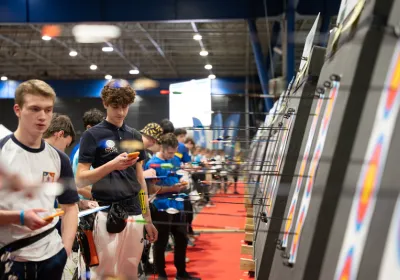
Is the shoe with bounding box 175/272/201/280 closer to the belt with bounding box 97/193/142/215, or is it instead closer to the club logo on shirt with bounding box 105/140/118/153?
the belt with bounding box 97/193/142/215

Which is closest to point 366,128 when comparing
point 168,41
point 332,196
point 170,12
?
point 332,196

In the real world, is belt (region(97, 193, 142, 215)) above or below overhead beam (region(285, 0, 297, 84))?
below

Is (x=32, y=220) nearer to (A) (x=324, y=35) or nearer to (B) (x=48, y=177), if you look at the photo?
(B) (x=48, y=177)

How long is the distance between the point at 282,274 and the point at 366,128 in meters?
0.70

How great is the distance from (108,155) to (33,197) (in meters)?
0.86

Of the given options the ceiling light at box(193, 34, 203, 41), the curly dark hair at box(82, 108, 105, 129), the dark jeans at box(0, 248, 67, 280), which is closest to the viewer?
the dark jeans at box(0, 248, 67, 280)

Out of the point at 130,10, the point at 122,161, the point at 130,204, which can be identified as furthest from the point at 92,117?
the point at 130,10

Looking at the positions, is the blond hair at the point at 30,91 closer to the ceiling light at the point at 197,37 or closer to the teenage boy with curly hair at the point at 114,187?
the teenage boy with curly hair at the point at 114,187

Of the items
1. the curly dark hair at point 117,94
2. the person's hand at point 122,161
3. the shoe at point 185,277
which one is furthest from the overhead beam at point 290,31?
the person's hand at point 122,161

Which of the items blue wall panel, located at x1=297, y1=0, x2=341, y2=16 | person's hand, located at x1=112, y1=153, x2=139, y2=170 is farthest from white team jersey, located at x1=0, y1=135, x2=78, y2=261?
blue wall panel, located at x1=297, y1=0, x2=341, y2=16

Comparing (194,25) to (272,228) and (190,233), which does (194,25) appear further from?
(272,228)

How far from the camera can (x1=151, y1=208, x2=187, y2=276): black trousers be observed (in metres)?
3.74

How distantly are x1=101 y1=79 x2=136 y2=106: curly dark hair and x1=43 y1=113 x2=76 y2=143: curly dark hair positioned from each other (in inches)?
13.0

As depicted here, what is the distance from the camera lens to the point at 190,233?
591 cm
